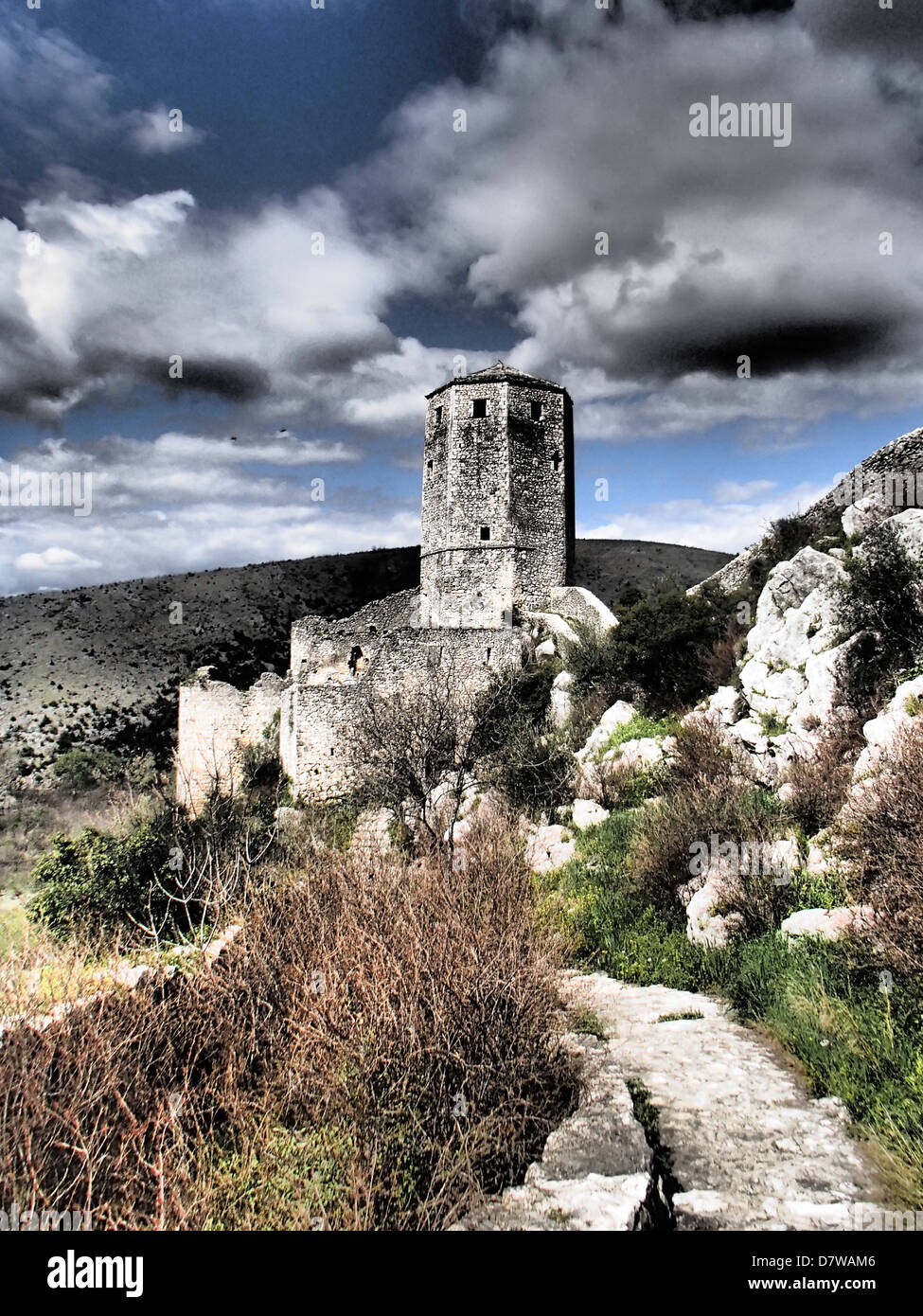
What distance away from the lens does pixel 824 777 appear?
796 cm

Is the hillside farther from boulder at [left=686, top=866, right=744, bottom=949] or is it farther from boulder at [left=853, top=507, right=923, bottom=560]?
boulder at [left=686, top=866, right=744, bottom=949]

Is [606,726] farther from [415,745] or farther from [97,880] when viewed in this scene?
[97,880]

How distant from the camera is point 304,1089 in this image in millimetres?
3875

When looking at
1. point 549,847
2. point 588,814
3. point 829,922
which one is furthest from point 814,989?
point 588,814

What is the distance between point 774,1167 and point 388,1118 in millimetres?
1992

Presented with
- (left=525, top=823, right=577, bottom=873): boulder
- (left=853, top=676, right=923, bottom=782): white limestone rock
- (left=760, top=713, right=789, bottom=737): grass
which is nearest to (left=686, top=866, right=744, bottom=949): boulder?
(left=853, top=676, right=923, bottom=782): white limestone rock

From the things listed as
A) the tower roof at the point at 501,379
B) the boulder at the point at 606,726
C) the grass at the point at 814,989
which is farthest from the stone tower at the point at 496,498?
the grass at the point at 814,989

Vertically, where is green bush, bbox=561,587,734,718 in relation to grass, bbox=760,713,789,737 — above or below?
above

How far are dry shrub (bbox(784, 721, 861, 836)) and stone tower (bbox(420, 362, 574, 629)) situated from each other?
14035 millimetres

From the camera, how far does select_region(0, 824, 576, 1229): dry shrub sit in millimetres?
3279

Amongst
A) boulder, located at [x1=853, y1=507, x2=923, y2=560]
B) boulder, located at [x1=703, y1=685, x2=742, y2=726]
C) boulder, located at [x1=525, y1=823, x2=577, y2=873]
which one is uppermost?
boulder, located at [x1=853, y1=507, x2=923, y2=560]

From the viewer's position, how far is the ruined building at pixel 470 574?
19.3 meters

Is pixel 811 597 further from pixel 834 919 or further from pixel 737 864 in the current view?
pixel 834 919

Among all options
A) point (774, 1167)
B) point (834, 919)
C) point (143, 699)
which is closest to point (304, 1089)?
point (774, 1167)
